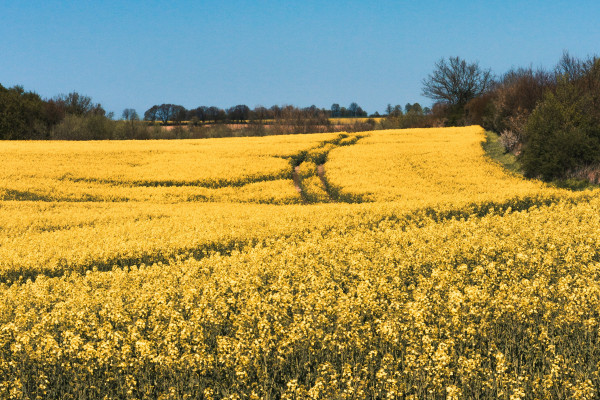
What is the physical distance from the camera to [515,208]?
1076 inches

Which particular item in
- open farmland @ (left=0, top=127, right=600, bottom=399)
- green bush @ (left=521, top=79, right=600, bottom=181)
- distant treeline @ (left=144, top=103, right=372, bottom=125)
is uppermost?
distant treeline @ (left=144, top=103, right=372, bottom=125)

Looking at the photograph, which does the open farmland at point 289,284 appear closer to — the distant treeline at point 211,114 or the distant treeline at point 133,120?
the distant treeline at point 133,120

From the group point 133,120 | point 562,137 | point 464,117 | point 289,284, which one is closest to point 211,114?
point 133,120

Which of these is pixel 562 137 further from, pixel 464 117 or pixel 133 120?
pixel 133 120

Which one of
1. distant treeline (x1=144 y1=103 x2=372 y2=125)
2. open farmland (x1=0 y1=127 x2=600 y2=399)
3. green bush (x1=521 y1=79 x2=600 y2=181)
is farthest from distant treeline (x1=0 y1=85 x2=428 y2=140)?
green bush (x1=521 y1=79 x2=600 y2=181)

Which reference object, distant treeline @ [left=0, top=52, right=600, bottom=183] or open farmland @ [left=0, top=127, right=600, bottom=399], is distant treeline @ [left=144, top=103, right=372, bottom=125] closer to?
distant treeline @ [left=0, top=52, right=600, bottom=183]

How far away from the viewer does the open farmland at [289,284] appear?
314 inches

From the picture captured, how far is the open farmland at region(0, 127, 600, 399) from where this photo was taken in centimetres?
798

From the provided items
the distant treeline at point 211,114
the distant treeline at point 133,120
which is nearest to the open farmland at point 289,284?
the distant treeline at point 133,120

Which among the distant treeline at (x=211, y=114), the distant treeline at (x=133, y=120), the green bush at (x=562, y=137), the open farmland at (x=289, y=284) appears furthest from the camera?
the distant treeline at (x=211, y=114)

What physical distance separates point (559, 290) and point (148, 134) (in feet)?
254

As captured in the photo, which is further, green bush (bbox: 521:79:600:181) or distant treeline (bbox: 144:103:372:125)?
distant treeline (bbox: 144:103:372:125)

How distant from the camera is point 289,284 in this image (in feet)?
42.5

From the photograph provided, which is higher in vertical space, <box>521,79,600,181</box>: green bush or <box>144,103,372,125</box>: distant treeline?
<box>144,103,372,125</box>: distant treeline
